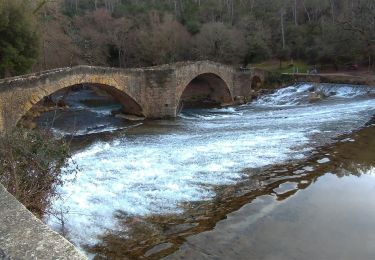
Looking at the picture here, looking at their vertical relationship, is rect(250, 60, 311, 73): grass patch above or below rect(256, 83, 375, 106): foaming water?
above

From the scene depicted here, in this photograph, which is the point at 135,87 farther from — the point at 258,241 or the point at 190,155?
the point at 258,241

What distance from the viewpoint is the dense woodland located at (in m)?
36.6

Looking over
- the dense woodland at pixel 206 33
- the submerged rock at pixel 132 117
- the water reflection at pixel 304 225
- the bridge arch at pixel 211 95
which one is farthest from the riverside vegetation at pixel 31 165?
the bridge arch at pixel 211 95

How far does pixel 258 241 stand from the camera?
8805 mm

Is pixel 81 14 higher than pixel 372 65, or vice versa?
pixel 81 14

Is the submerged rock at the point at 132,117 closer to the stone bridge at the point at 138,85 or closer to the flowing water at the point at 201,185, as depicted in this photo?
the stone bridge at the point at 138,85

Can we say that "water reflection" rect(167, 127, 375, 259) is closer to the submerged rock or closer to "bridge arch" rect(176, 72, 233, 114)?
the submerged rock

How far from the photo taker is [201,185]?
1225 centimetres

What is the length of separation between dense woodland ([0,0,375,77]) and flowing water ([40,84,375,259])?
12.4m

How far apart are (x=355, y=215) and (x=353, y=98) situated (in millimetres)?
21277

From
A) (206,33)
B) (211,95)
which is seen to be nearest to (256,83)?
(211,95)

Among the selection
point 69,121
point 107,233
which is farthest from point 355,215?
point 69,121

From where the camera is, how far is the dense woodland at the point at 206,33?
3659 centimetres

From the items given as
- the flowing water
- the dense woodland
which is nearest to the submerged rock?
the flowing water
